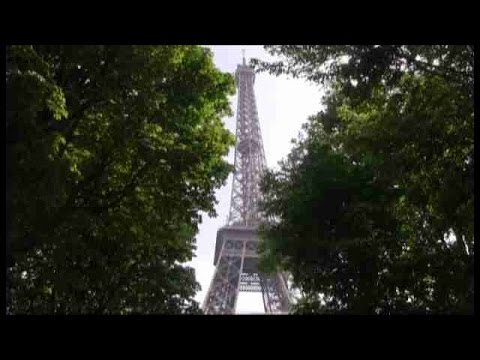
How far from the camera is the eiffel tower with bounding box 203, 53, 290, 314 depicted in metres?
42.7

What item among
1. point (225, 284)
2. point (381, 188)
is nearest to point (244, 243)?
point (225, 284)

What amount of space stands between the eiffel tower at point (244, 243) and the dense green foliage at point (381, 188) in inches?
925

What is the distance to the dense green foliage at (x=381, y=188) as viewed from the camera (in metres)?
9.18

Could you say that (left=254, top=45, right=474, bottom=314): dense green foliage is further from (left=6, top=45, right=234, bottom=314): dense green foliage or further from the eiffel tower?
the eiffel tower

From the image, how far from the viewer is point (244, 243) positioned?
160ft

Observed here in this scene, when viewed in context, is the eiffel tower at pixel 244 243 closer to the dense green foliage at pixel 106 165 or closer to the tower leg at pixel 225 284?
the tower leg at pixel 225 284

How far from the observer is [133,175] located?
11.7 m

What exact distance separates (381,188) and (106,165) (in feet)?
22.6

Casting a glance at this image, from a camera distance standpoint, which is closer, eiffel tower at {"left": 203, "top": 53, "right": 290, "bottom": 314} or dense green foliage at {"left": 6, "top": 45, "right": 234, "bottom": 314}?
dense green foliage at {"left": 6, "top": 45, "right": 234, "bottom": 314}

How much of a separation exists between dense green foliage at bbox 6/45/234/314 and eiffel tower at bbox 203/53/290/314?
25.0 metres

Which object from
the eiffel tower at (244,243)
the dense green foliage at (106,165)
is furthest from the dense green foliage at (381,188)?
the eiffel tower at (244,243)

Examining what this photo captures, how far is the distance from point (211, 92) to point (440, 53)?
5256mm

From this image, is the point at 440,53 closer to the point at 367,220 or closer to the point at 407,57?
the point at 407,57

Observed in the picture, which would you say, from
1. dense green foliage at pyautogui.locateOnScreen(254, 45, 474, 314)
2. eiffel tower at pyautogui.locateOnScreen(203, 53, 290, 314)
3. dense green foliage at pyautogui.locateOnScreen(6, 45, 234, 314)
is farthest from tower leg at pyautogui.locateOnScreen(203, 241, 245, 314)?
dense green foliage at pyautogui.locateOnScreen(6, 45, 234, 314)
